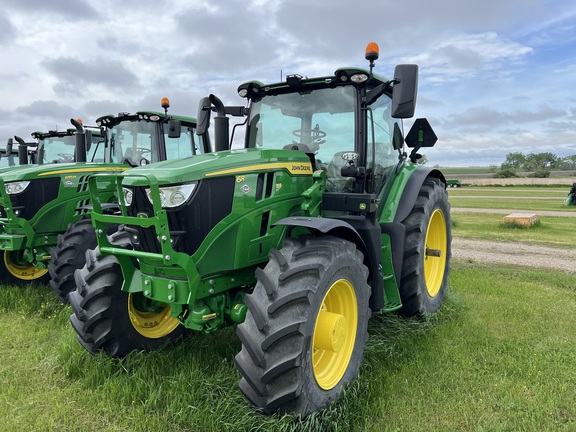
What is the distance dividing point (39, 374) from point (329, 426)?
2.55 metres

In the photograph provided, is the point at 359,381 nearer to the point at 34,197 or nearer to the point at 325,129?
the point at 325,129

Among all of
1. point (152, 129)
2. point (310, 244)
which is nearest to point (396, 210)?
point (310, 244)

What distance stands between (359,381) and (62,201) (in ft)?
15.8

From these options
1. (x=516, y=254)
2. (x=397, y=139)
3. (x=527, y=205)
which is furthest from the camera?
(x=527, y=205)

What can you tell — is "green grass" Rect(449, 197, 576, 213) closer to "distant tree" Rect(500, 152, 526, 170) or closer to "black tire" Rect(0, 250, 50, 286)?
"black tire" Rect(0, 250, 50, 286)

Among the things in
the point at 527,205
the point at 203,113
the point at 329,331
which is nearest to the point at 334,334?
the point at 329,331

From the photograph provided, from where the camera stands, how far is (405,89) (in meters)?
3.69

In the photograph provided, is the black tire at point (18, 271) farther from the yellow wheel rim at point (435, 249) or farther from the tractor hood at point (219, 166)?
the yellow wheel rim at point (435, 249)

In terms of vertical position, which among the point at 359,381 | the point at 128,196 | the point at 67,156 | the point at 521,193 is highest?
the point at 67,156

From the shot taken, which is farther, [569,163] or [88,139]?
[569,163]

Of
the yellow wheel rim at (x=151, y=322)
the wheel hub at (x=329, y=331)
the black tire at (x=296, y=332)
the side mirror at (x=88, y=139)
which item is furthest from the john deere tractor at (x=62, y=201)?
the wheel hub at (x=329, y=331)

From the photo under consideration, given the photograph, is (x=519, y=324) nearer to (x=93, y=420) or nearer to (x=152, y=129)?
(x=93, y=420)

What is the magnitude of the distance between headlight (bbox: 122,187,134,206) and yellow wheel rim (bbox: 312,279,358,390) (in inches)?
62.4

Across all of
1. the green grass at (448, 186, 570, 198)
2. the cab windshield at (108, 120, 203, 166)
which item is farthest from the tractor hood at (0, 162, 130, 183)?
the green grass at (448, 186, 570, 198)
